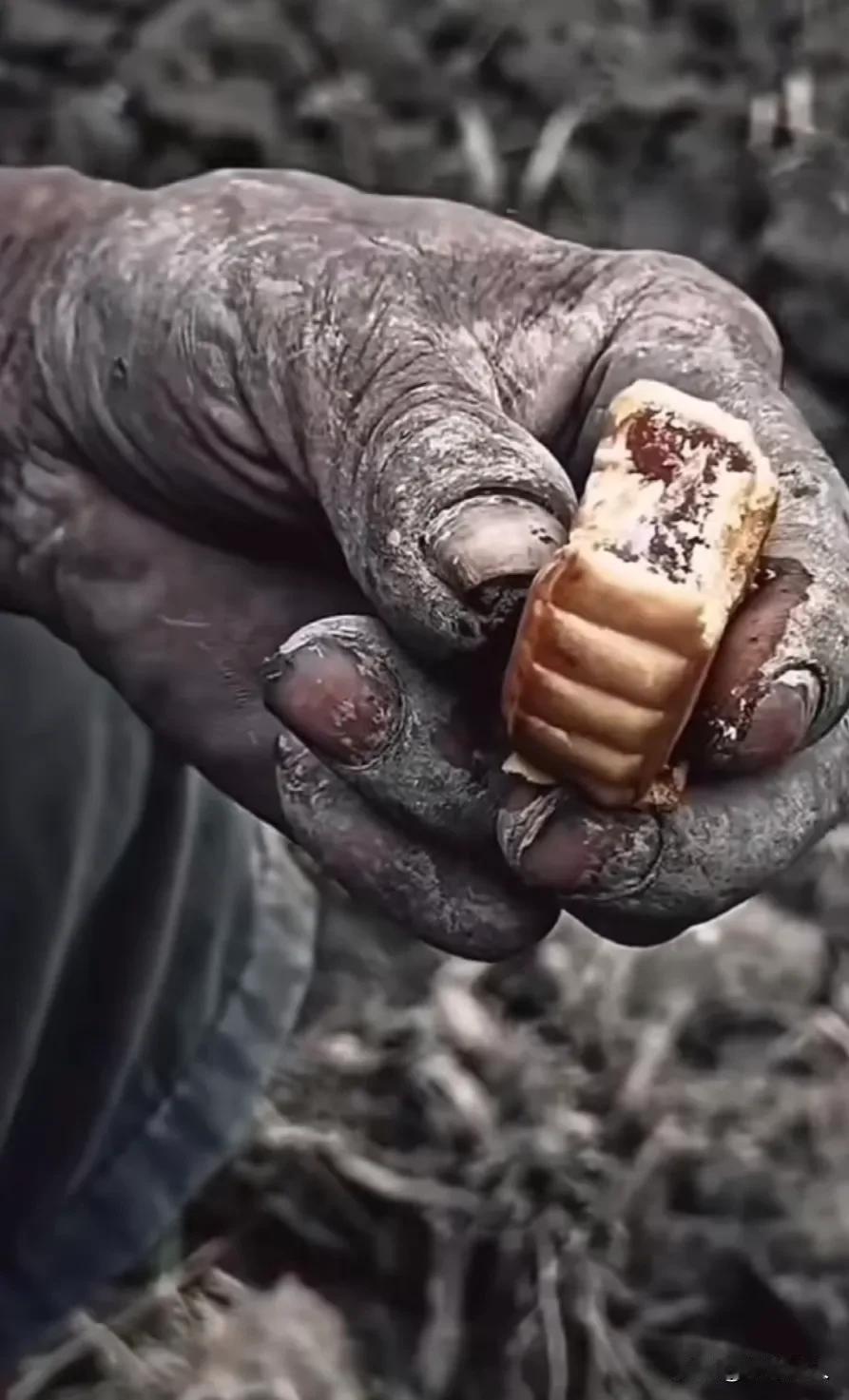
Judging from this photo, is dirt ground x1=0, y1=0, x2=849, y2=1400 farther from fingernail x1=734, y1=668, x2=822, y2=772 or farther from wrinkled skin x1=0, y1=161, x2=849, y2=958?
fingernail x1=734, y1=668, x2=822, y2=772

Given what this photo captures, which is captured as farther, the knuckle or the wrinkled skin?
the knuckle

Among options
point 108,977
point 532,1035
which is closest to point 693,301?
point 108,977

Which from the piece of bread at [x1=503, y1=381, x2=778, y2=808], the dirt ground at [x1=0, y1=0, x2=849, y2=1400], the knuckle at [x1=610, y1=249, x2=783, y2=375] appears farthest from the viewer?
the dirt ground at [x1=0, y1=0, x2=849, y2=1400]

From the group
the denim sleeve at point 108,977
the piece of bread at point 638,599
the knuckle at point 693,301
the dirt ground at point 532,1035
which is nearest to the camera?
the piece of bread at point 638,599

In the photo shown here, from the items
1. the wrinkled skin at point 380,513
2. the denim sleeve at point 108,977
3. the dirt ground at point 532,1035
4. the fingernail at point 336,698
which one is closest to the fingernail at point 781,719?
the wrinkled skin at point 380,513

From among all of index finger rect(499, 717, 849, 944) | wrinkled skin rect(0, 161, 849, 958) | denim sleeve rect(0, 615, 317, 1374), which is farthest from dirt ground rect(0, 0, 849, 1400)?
index finger rect(499, 717, 849, 944)

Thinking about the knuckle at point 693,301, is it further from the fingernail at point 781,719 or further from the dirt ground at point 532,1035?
the dirt ground at point 532,1035

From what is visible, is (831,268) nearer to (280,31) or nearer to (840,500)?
(280,31)
